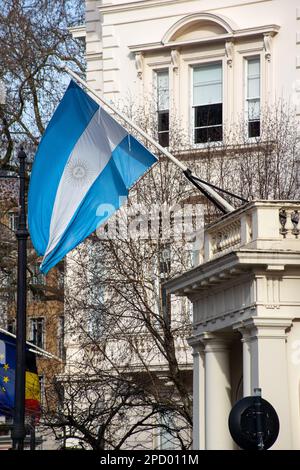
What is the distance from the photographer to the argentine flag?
34.6 m

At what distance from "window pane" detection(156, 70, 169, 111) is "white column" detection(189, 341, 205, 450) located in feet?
42.8

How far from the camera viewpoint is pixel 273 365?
35.1 meters

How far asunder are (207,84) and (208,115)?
108 centimetres

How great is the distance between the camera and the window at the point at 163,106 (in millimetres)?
50062

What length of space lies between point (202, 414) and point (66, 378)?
433 inches

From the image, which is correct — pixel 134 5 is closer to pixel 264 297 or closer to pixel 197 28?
pixel 197 28

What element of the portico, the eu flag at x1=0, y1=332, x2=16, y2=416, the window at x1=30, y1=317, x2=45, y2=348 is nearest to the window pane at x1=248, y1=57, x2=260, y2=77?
the window at x1=30, y1=317, x2=45, y2=348

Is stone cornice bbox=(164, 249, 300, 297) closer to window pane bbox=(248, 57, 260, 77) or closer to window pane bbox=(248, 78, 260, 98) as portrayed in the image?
window pane bbox=(248, 78, 260, 98)

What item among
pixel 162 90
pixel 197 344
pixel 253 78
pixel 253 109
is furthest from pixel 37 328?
pixel 197 344

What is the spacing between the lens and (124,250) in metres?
46.3
